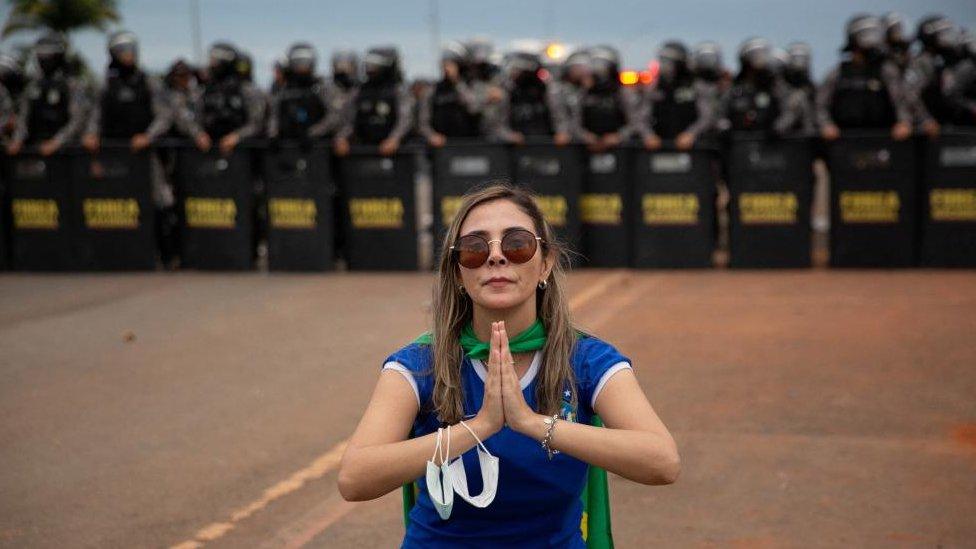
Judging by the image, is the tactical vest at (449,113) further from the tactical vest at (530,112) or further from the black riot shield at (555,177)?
the black riot shield at (555,177)

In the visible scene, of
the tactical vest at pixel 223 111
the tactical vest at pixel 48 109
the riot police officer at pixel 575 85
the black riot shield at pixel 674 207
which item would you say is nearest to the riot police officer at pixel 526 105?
the riot police officer at pixel 575 85

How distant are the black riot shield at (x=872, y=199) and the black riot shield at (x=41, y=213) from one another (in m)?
8.69

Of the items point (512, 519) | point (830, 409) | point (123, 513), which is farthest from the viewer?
point (830, 409)

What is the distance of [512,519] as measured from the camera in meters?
3.11

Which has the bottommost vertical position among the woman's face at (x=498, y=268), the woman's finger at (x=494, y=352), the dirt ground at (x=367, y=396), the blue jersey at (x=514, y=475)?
the dirt ground at (x=367, y=396)

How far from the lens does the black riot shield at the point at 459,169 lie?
13.4 metres

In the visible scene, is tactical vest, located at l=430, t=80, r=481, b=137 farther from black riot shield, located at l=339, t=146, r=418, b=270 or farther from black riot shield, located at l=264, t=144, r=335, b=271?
black riot shield, located at l=264, t=144, r=335, b=271

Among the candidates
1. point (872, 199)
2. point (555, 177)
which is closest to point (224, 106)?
point (555, 177)

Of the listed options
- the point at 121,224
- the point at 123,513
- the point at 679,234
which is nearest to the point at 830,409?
the point at 123,513

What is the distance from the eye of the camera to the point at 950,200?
12539mm

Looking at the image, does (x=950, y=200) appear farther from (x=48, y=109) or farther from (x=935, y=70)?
(x=48, y=109)

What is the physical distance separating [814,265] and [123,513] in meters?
9.91

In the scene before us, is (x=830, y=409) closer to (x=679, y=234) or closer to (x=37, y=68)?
(x=679, y=234)

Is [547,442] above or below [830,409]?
above
